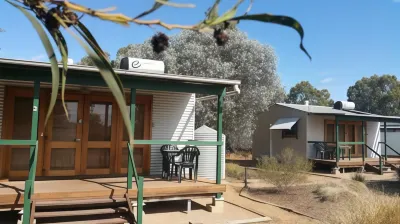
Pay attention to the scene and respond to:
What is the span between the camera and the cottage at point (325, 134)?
16.2 metres

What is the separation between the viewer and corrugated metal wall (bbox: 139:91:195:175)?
950cm

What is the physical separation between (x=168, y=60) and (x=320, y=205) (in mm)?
13672

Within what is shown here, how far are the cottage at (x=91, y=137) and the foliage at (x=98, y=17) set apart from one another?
5.01 metres

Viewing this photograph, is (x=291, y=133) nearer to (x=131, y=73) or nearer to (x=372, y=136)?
(x=372, y=136)

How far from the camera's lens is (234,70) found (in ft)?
66.6

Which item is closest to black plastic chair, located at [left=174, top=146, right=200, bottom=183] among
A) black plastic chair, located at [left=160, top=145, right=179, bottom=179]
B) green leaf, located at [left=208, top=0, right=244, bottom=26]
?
black plastic chair, located at [left=160, top=145, right=179, bottom=179]

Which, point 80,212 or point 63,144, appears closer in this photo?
point 80,212

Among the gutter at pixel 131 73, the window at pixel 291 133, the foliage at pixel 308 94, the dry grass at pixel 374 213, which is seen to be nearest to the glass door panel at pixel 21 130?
the gutter at pixel 131 73

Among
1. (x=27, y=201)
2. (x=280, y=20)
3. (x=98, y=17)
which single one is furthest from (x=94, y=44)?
(x=27, y=201)

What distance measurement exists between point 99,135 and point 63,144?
34.0 inches

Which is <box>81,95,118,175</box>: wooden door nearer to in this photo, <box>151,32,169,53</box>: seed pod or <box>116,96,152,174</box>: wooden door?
<box>116,96,152,174</box>: wooden door

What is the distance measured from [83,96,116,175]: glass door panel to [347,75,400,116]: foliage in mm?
42384

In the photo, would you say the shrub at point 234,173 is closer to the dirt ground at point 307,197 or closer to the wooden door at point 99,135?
the dirt ground at point 307,197

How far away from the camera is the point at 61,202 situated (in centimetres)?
609
